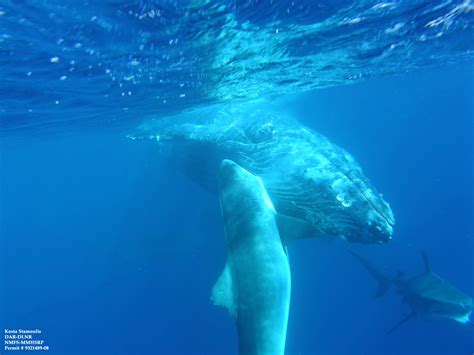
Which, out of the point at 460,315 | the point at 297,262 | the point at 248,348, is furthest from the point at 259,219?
the point at 297,262

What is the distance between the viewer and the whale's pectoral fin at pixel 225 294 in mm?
7453

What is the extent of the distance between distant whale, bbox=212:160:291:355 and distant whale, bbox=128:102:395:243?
87cm

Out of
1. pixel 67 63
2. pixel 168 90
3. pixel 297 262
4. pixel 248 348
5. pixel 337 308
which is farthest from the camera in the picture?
pixel 337 308

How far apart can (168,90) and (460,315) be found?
1645 centimetres

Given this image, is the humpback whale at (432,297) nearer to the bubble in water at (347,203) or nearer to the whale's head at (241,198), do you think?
the bubble in water at (347,203)

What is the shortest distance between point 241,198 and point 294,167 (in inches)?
120

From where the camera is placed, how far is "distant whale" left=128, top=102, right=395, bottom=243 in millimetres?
9031

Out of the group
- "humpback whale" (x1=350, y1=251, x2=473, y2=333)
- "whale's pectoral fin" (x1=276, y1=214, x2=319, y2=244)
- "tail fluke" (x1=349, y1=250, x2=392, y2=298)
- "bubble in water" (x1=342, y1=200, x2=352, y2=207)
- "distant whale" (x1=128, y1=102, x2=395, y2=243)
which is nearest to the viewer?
"whale's pectoral fin" (x1=276, y1=214, x2=319, y2=244)

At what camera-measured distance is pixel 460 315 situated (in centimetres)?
1434

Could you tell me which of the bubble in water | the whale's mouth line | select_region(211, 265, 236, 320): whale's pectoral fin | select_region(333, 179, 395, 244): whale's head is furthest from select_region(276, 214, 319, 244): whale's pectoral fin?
the whale's mouth line

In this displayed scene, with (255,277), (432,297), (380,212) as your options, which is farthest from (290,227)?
(432,297)

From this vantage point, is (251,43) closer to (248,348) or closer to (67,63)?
(67,63)

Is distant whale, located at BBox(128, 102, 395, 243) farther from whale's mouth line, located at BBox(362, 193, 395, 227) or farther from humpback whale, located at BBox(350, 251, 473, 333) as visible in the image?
humpback whale, located at BBox(350, 251, 473, 333)

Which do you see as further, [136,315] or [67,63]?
[136,315]
